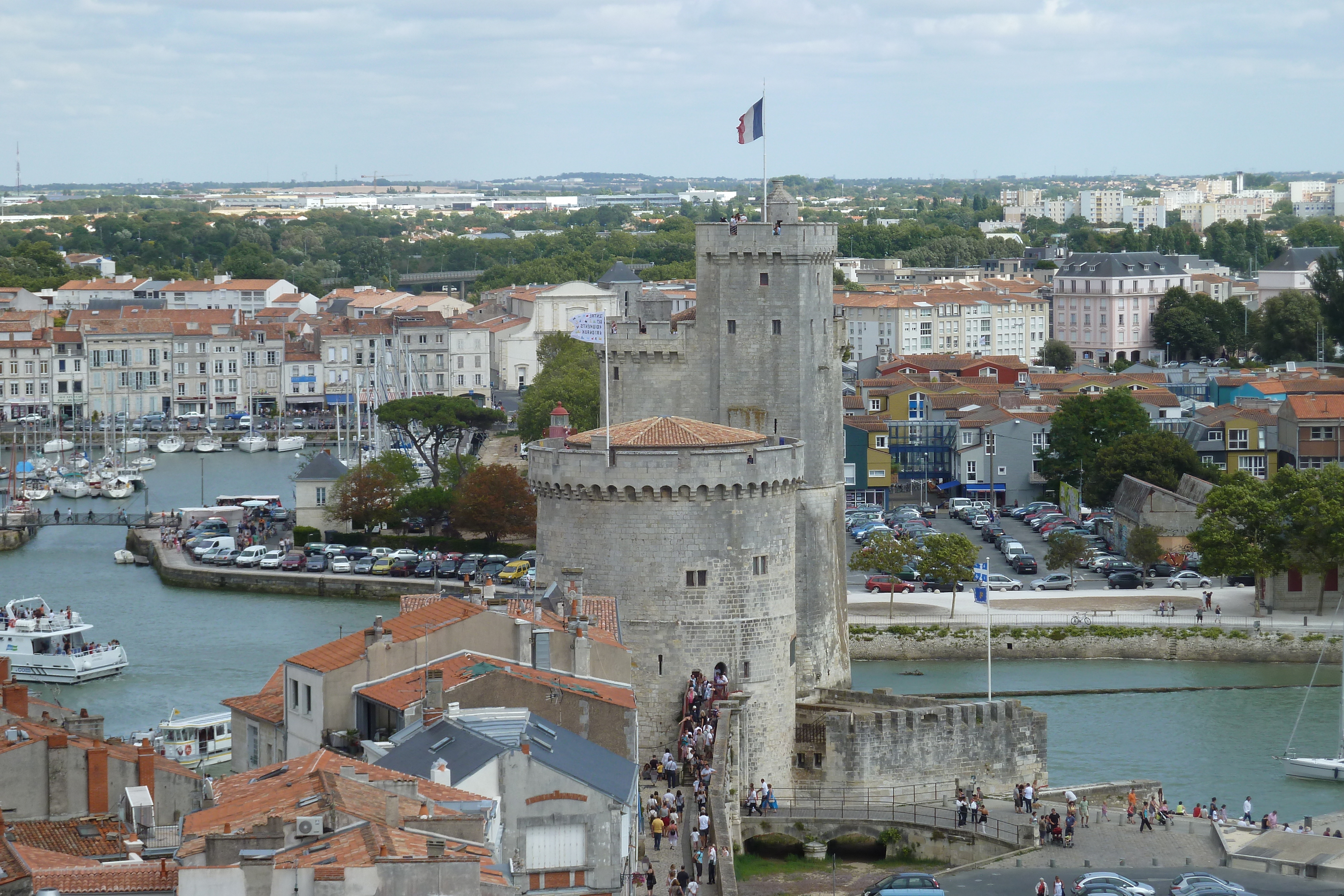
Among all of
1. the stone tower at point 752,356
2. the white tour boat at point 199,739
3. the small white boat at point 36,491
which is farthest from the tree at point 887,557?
the small white boat at point 36,491

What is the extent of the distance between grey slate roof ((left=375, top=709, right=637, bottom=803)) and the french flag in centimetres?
1439

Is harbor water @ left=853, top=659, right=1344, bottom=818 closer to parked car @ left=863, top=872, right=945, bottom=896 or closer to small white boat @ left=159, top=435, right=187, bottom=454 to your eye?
parked car @ left=863, top=872, right=945, bottom=896

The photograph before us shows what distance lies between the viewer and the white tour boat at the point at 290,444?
3398 inches

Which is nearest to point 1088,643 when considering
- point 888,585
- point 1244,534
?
point 1244,534

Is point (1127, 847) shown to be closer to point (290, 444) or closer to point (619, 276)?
point (290, 444)

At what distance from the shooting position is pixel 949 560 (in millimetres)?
48750

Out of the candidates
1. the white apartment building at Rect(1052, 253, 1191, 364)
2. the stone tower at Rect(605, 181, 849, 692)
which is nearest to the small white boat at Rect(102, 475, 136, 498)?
the stone tower at Rect(605, 181, 849, 692)

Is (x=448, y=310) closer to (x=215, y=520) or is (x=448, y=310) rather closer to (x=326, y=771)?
(x=215, y=520)

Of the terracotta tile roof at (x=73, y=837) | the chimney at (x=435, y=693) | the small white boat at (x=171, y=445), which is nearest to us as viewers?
the terracotta tile roof at (x=73, y=837)

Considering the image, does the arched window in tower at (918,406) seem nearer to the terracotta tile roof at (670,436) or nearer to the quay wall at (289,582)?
the quay wall at (289,582)

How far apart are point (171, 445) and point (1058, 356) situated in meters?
37.9

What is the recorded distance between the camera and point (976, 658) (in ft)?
146

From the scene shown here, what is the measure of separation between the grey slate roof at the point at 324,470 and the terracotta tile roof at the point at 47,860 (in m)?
43.0

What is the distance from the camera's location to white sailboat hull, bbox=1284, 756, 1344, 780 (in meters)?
33.8
